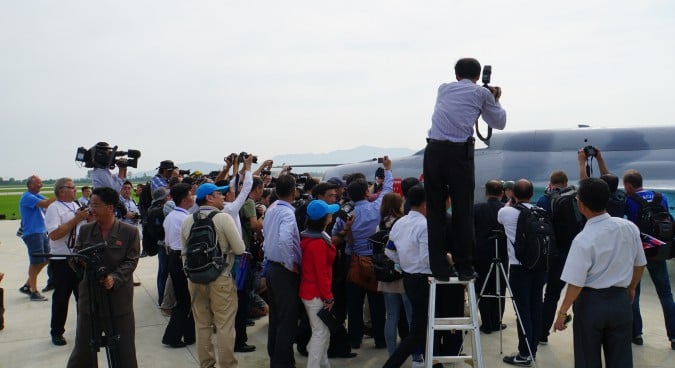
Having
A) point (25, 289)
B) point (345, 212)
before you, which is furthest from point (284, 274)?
point (25, 289)

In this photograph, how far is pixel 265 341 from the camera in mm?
5973

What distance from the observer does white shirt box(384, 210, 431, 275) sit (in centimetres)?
432

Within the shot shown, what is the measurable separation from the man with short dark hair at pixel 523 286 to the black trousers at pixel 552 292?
435mm

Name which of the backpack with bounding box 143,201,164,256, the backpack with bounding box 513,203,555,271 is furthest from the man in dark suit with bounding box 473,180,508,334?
the backpack with bounding box 143,201,164,256

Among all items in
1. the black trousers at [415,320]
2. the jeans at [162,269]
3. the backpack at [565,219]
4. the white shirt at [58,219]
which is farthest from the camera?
the jeans at [162,269]

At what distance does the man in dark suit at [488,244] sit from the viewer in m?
5.80

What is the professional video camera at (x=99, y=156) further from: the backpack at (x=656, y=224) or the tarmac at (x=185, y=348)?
the backpack at (x=656, y=224)

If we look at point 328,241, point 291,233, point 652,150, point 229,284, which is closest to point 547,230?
point 328,241

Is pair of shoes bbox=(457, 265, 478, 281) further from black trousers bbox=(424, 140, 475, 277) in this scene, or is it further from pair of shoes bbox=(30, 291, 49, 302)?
pair of shoes bbox=(30, 291, 49, 302)

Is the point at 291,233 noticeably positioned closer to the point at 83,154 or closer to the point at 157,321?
the point at 83,154

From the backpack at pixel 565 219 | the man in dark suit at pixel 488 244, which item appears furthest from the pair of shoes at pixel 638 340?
the man in dark suit at pixel 488 244

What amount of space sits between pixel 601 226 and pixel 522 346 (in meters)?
2.10

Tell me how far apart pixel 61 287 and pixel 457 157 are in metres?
4.87

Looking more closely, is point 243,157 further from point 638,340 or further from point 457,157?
point 638,340
